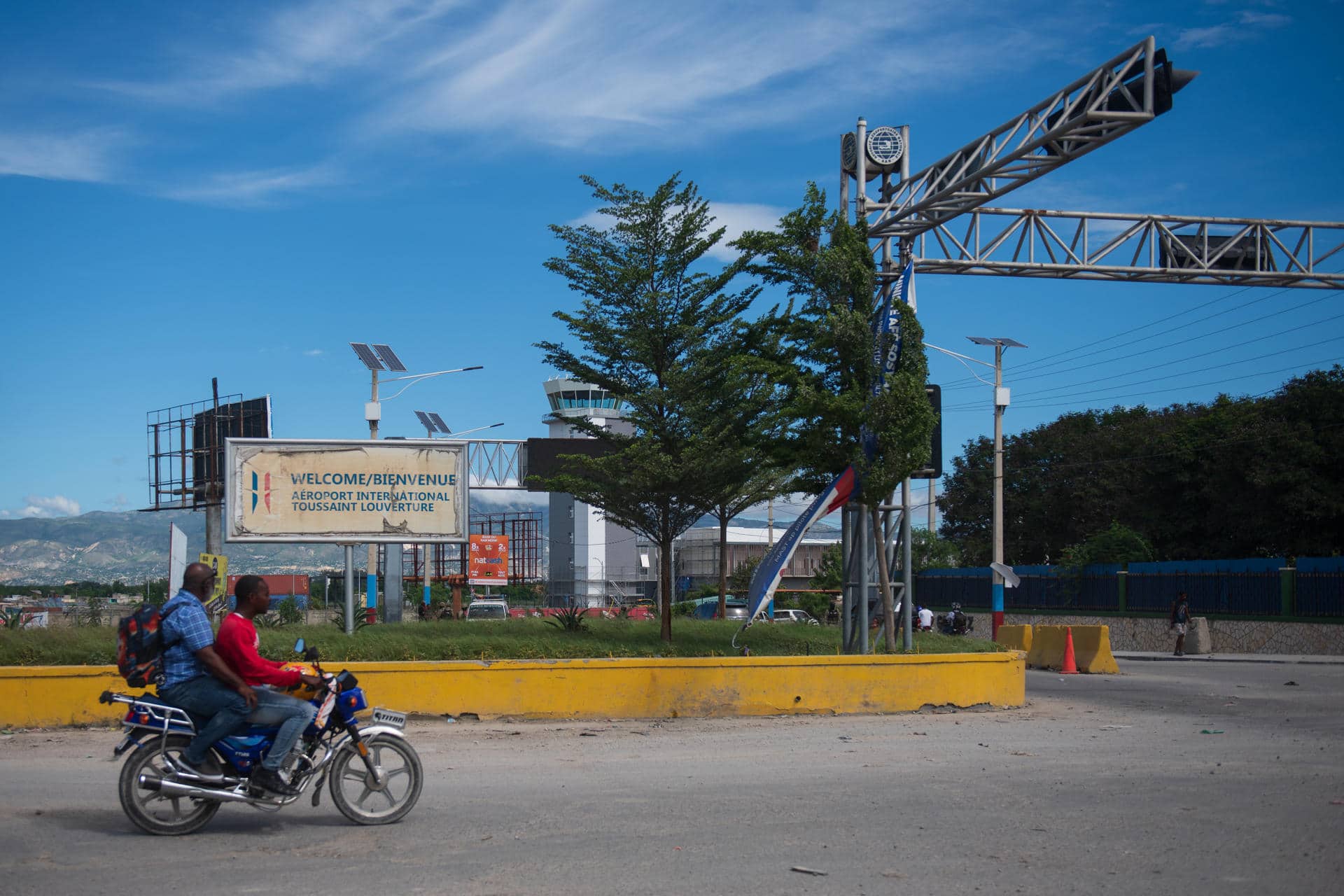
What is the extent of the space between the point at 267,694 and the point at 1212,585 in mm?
35269

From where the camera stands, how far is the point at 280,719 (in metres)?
7.62

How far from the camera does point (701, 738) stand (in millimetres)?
12773

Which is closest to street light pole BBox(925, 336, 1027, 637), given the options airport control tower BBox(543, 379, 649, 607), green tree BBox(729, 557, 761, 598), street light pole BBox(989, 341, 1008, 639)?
street light pole BBox(989, 341, 1008, 639)

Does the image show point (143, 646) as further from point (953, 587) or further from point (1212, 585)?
point (953, 587)

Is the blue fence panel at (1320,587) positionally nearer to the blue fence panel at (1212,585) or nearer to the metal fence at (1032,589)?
the blue fence panel at (1212,585)

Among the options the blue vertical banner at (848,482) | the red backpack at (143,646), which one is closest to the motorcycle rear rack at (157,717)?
the red backpack at (143,646)

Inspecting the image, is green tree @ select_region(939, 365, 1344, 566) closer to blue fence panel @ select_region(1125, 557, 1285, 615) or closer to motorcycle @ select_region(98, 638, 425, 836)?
blue fence panel @ select_region(1125, 557, 1285, 615)

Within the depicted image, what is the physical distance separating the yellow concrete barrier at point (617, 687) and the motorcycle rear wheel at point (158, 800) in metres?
5.98

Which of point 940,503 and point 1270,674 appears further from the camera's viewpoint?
point 940,503

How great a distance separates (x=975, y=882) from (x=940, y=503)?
6482 cm

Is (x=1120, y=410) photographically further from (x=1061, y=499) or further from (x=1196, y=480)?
(x=1196, y=480)

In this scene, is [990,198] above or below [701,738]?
above

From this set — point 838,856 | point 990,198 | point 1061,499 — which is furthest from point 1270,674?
point 1061,499

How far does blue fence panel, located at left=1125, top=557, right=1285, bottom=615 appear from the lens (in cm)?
3475
